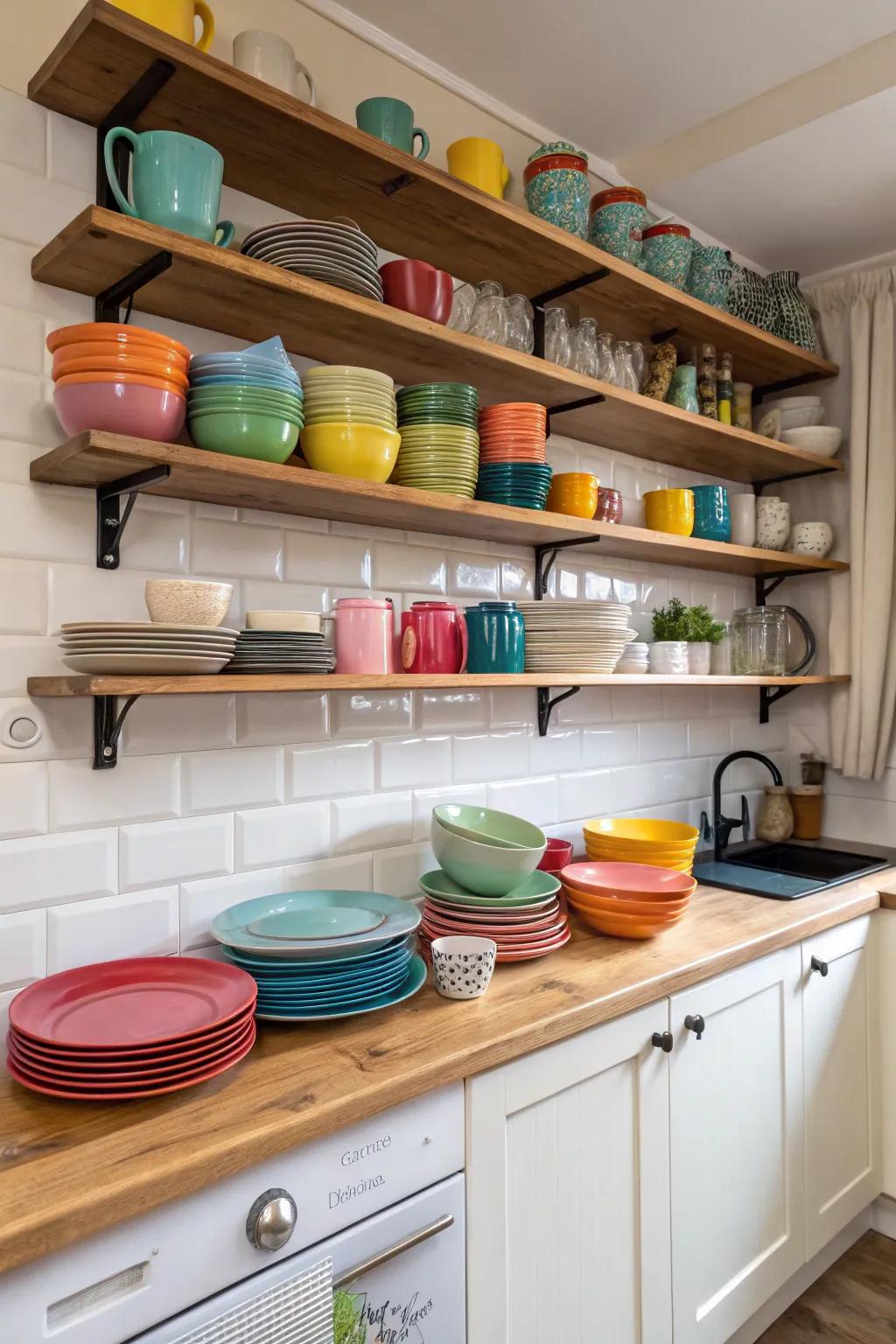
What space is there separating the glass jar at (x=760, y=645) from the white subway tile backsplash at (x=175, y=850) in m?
1.65

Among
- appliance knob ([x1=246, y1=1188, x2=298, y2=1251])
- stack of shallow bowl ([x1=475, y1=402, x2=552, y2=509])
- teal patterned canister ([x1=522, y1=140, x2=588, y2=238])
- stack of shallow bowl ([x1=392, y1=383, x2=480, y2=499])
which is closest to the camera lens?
appliance knob ([x1=246, y1=1188, x2=298, y2=1251])

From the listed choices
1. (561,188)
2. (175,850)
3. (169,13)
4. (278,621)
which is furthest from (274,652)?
(561,188)

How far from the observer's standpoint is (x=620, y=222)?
212 cm

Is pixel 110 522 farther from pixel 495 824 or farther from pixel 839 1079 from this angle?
pixel 839 1079

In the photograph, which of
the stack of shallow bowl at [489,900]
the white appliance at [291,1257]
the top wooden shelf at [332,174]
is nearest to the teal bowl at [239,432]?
the top wooden shelf at [332,174]

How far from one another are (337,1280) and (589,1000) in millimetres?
535

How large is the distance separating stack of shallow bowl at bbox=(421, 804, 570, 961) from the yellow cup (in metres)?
1.03

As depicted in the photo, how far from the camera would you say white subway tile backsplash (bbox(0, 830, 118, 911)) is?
134 centimetres

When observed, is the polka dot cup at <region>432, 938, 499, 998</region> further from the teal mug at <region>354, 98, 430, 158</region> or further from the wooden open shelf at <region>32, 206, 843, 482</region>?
the teal mug at <region>354, 98, 430, 158</region>

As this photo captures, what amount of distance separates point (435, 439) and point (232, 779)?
0.72 metres

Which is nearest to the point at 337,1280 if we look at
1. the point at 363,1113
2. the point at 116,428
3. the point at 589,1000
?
the point at 363,1113

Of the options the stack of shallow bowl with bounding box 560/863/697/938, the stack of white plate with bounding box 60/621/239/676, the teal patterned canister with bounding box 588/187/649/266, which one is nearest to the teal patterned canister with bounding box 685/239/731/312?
the teal patterned canister with bounding box 588/187/649/266

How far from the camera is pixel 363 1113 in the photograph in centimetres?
114

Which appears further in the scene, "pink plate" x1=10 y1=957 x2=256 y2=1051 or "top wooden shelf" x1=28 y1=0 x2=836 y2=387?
"top wooden shelf" x1=28 y1=0 x2=836 y2=387
